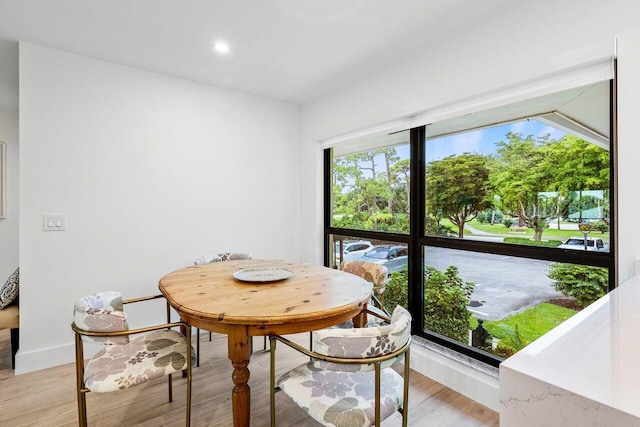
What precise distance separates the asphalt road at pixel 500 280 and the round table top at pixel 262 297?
818 mm

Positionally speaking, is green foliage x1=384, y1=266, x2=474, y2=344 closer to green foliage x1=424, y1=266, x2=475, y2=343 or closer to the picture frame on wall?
green foliage x1=424, y1=266, x2=475, y2=343

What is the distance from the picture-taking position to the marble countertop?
0.48m

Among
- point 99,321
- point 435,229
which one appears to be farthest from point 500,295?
point 99,321

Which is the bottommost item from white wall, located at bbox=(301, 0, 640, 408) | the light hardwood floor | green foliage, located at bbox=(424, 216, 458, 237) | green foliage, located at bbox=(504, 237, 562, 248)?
the light hardwood floor

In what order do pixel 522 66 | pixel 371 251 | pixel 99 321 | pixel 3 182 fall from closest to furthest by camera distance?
1. pixel 99 321
2. pixel 522 66
3. pixel 371 251
4. pixel 3 182

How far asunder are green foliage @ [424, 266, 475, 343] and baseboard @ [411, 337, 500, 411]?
0.47 ft

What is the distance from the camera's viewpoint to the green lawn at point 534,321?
182 cm

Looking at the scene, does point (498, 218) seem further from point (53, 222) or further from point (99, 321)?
point (53, 222)

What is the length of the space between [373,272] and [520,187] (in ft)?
3.65

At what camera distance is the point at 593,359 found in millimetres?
581

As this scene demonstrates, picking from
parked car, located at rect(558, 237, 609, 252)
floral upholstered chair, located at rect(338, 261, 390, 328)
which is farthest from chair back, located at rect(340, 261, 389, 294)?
parked car, located at rect(558, 237, 609, 252)

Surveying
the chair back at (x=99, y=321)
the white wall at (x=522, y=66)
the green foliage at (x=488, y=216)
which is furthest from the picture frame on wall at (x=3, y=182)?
the green foliage at (x=488, y=216)

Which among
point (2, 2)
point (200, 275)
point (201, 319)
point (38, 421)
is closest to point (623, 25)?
point (201, 319)

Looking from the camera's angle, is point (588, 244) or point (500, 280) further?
point (500, 280)
